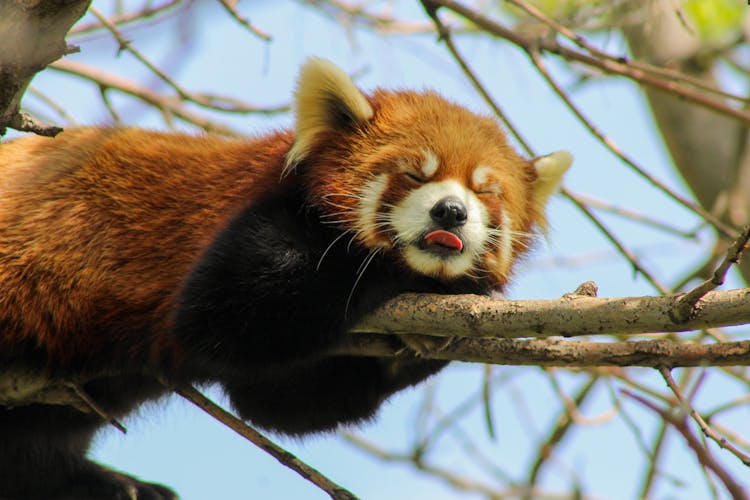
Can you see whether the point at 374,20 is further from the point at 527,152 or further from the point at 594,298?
the point at 594,298

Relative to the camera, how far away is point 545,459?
3.59 m

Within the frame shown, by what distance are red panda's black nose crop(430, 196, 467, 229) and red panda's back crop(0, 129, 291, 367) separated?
64cm

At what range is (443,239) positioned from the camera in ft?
9.84

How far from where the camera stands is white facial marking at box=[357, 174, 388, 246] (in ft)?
10.2

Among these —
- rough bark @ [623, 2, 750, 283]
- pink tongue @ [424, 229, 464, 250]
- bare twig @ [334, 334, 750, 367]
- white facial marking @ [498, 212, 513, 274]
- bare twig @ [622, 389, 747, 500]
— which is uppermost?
rough bark @ [623, 2, 750, 283]

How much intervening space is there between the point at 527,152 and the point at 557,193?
0.24m

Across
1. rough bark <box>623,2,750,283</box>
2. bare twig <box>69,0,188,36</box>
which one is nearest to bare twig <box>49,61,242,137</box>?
bare twig <box>69,0,188,36</box>

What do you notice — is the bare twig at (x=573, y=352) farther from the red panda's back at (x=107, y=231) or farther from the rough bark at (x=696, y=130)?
the rough bark at (x=696, y=130)

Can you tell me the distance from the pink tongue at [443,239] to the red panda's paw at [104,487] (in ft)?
6.35

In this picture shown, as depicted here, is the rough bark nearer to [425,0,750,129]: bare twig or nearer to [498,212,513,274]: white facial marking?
[425,0,750,129]: bare twig

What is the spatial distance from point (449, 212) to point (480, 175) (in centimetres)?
31

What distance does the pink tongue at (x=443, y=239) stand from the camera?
3.00 metres

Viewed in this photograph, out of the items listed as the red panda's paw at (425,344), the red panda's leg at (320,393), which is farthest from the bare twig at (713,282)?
the red panda's leg at (320,393)

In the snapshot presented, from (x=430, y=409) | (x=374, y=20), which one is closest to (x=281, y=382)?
(x=430, y=409)
